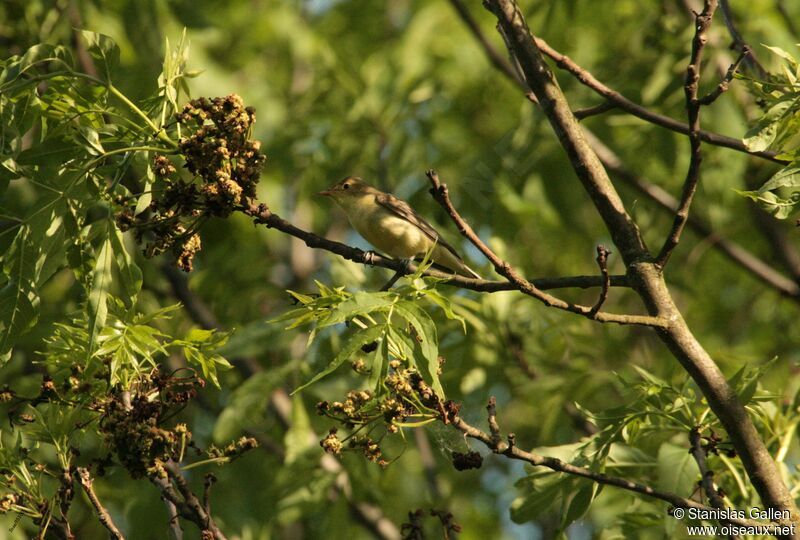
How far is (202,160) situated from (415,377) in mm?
1082

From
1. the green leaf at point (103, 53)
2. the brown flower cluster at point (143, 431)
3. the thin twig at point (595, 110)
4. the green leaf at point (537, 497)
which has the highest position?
the thin twig at point (595, 110)

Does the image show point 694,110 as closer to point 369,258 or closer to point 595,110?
point 595,110

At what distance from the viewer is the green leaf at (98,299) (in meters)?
3.13

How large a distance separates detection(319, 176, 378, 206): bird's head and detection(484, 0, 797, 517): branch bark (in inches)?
130

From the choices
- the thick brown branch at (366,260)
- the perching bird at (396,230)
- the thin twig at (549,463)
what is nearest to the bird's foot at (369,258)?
the thick brown branch at (366,260)

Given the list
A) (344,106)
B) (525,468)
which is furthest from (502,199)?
(525,468)

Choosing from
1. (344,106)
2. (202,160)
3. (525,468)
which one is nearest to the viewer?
(202,160)

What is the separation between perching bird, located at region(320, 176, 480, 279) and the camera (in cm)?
673

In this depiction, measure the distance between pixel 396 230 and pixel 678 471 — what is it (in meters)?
3.15

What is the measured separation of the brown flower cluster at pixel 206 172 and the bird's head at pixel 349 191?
148 inches

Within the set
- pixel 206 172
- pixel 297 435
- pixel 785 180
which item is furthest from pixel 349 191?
pixel 785 180

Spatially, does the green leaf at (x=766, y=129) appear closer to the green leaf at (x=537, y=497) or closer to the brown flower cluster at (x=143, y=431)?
the green leaf at (x=537, y=497)

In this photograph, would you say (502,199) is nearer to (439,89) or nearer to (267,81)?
(439,89)

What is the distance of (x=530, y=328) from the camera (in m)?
6.99
